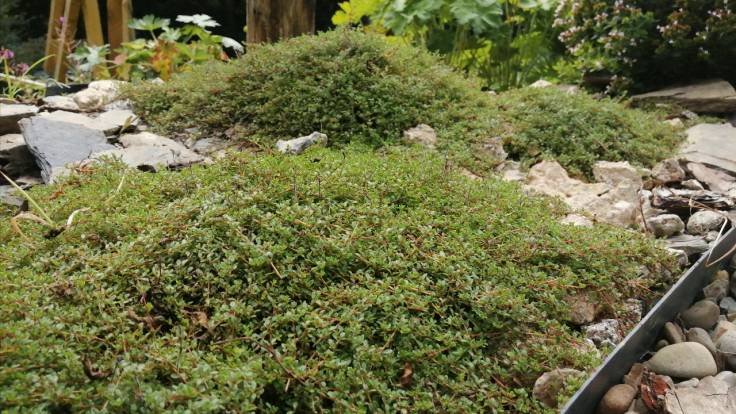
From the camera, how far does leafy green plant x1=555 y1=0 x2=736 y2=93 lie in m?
5.36

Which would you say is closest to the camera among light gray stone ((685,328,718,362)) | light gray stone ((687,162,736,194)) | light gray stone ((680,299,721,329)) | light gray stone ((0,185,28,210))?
light gray stone ((685,328,718,362))

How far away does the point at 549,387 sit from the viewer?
6.59 ft

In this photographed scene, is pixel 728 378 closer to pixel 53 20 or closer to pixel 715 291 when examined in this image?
pixel 715 291

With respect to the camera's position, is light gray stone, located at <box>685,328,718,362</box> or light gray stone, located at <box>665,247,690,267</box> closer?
light gray stone, located at <box>685,328,718,362</box>

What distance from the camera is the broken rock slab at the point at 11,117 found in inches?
159

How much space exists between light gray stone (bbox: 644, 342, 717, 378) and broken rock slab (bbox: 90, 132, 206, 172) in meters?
2.44

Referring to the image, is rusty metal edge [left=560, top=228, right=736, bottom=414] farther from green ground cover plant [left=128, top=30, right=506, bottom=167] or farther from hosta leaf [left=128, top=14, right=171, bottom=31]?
hosta leaf [left=128, top=14, right=171, bottom=31]

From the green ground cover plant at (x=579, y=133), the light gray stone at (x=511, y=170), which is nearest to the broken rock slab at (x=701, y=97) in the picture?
the green ground cover plant at (x=579, y=133)

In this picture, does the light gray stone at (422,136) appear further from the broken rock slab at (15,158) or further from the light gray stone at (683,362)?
the broken rock slab at (15,158)

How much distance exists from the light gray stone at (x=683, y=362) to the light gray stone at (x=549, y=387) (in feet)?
1.86

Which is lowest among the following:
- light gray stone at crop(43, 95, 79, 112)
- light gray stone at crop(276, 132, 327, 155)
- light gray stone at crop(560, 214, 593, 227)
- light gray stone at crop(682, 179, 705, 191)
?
light gray stone at crop(43, 95, 79, 112)

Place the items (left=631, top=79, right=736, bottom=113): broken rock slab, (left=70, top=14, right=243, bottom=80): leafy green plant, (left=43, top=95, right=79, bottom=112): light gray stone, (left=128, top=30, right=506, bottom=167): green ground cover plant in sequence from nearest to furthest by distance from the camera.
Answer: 1. (left=128, top=30, right=506, bottom=167): green ground cover plant
2. (left=43, top=95, right=79, bottom=112): light gray stone
3. (left=631, top=79, right=736, bottom=113): broken rock slab
4. (left=70, top=14, right=243, bottom=80): leafy green plant

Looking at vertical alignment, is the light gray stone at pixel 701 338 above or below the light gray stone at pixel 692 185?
below

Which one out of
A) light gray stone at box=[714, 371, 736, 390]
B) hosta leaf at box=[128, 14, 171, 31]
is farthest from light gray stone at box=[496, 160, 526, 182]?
hosta leaf at box=[128, 14, 171, 31]
